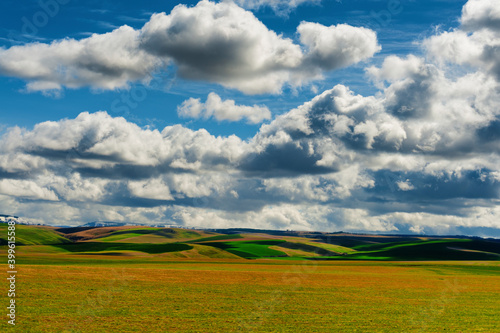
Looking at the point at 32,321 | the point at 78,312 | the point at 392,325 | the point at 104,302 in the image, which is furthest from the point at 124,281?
the point at 392,325

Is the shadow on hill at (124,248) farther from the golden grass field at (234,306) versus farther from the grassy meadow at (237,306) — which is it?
the golden grass field at (234,306)

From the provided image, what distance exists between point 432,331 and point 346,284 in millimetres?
33961

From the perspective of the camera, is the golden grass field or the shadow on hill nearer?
the golden grass field

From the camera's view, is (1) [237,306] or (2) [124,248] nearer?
(1) [237,306]

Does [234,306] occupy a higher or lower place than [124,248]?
higher

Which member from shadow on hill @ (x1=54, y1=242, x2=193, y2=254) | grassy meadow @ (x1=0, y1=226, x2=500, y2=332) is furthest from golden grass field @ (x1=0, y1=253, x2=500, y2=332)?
shadow on hill @ (x1=54, y1=242, x2=193, y2=254)

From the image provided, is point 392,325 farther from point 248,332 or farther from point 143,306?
point 143,306

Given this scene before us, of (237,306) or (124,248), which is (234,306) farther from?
(124,248)

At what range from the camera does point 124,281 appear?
60.0 m

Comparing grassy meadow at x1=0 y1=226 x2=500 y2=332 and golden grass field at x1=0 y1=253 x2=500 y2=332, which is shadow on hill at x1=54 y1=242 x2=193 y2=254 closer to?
grassy meadow at x1=0 y1=226 x2=500 y2=332

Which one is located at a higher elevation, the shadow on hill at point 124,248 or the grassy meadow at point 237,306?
the grassy meadow at point 237,306

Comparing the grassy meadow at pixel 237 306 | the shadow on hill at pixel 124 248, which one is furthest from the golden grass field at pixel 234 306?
the shadow on hill at pixel 124 248

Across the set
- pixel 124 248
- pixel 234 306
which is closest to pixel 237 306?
pixel 234 306

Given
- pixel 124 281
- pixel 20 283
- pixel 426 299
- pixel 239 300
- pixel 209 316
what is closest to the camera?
pixel 209 316
